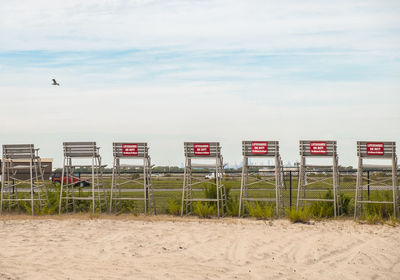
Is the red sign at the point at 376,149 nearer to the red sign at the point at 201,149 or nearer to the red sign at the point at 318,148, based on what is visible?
the red sign at the point at 318,148

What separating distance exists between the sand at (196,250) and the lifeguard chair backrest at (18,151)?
9.99ft

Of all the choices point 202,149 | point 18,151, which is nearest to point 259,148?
point 202,149

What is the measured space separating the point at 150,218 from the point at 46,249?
5763mm

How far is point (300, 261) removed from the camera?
34.8 feet

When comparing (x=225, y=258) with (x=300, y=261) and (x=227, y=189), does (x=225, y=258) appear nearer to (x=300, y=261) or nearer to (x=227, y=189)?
(x=300, y=261)

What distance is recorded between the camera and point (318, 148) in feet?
56.1

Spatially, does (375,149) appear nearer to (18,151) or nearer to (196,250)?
(196,250)

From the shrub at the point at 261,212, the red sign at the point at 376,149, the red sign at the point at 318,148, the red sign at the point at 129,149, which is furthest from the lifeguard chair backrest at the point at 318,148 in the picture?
the red sign at the point at 129,149

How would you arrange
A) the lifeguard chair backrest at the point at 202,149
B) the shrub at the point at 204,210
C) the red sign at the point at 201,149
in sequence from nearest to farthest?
the shrub at the point at 204,210, the lifeguard chair backrest at the point at 202,149, the red sign at the point at 201,149

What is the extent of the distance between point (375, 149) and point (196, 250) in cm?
795

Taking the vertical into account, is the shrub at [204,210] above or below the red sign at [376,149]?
below

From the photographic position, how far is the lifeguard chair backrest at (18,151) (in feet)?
Result: 59.8

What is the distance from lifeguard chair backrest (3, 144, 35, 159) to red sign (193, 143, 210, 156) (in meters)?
5.72

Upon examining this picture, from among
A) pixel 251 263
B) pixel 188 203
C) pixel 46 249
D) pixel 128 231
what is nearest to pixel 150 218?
pixel 188 203
